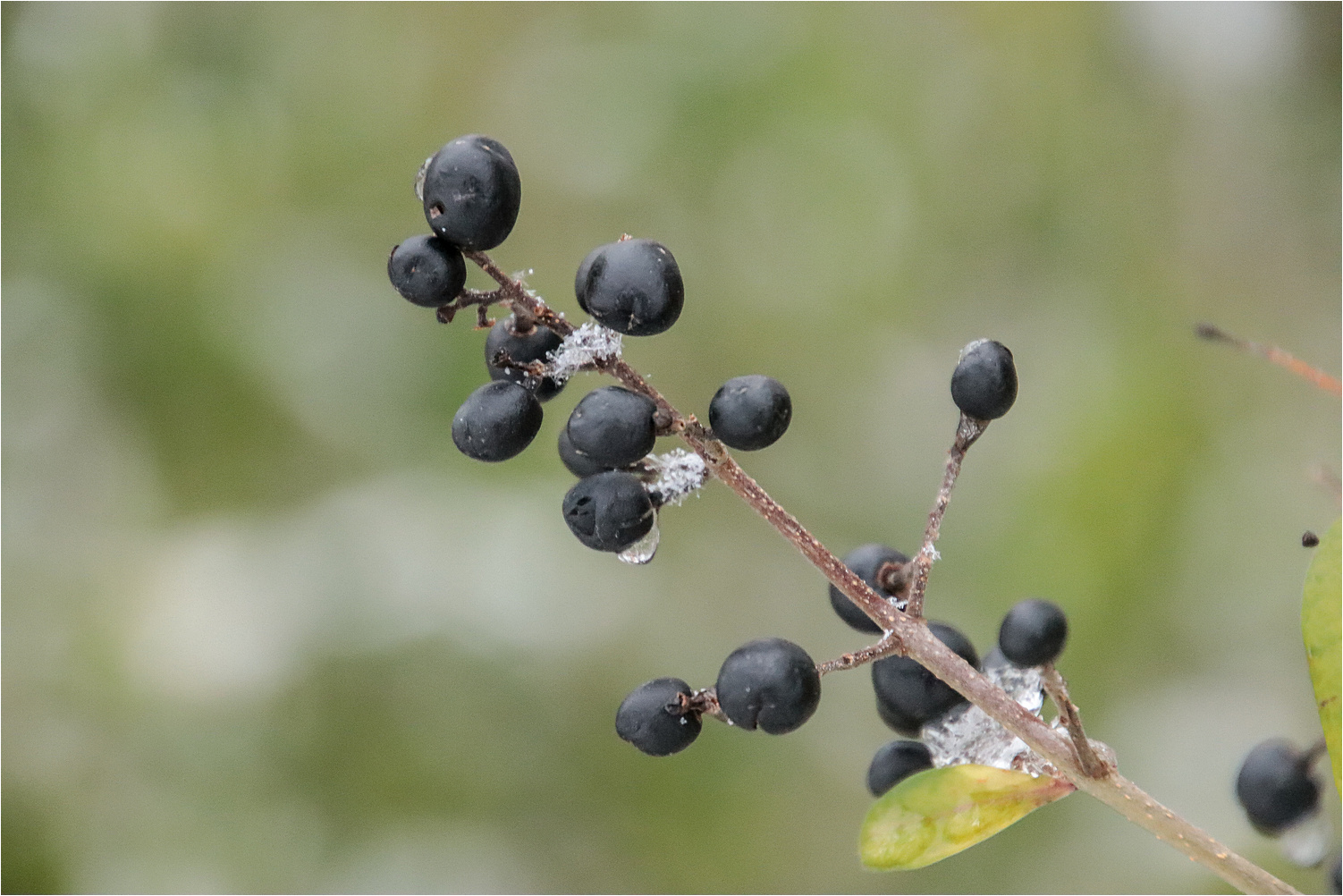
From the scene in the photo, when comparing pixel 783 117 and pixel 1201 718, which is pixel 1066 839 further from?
pixel 783 117

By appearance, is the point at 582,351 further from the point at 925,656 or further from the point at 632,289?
the point at 925,656

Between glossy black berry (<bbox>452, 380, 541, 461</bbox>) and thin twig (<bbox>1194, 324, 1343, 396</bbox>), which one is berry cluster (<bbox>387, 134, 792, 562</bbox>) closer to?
glossy black berry (<bbox>452, 380, 541, 461</bbox>)

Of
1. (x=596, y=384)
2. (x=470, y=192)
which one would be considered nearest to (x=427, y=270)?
(x=470, y=192)

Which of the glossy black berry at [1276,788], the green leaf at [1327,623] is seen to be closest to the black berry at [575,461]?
the green leaf at [1327,623]

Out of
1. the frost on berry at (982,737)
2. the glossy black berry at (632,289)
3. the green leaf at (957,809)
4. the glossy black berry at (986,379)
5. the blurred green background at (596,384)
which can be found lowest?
the green leaf at (957,809)

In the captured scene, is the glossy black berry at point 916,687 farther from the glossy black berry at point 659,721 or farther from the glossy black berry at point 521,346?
the glossy black berry at point 521,346

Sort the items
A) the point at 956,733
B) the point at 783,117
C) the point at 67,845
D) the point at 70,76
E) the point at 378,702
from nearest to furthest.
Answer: the point at 956,733, the point at 67,845, the point at 378,702, the point at 70,76, the point at 783,117

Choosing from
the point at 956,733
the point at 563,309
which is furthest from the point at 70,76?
the point at 956,733
